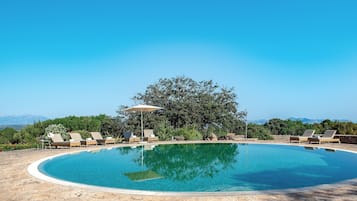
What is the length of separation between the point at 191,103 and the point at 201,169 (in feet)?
40.5

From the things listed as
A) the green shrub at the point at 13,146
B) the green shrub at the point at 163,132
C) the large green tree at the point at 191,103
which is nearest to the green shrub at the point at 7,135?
the green shrub at the point at 13,146

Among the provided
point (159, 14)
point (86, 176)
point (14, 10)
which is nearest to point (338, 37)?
point (159, 14)

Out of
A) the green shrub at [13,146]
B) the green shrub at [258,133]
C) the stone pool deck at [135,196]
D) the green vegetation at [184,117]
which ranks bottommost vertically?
the stone pool deck at [135,196]

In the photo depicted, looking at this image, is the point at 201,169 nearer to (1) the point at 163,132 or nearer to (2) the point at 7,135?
(1) the point at 163,132

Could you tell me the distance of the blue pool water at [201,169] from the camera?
718 centimetres

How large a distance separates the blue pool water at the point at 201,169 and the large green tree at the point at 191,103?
698 cm

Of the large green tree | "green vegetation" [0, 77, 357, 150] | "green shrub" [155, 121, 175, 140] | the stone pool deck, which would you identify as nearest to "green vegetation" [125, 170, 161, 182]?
the stone pool deck

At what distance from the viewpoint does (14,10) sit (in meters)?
19.3

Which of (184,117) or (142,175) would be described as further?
(184,117)

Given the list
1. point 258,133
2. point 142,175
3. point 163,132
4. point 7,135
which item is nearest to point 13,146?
point 7,135

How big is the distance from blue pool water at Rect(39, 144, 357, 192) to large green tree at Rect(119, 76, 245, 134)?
275 inches

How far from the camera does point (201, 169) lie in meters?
9.51

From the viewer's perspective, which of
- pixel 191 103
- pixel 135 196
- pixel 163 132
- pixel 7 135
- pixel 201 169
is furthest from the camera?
pixel 191 103

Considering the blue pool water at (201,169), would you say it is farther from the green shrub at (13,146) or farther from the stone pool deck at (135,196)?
the green shrub at (13,146)
